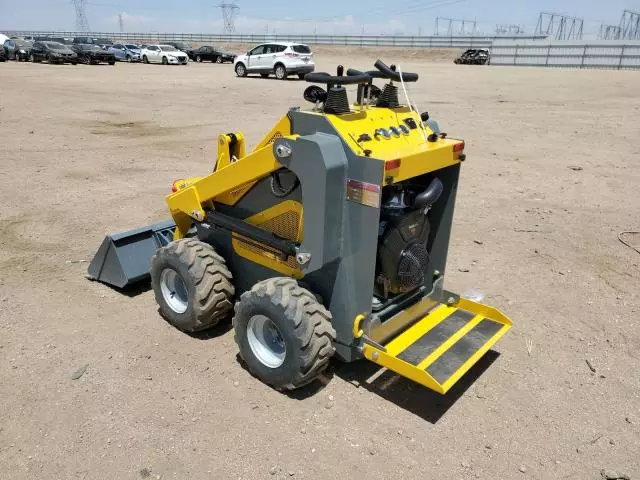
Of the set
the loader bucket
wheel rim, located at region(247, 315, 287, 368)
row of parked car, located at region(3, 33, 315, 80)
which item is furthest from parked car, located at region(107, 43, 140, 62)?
wheel rim, located at region(247, 315, 287, 368)

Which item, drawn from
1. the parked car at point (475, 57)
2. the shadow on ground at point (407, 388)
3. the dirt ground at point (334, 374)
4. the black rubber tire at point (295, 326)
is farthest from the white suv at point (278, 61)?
the black rubber tire at point (295, 326)

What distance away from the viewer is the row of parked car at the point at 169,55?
84.7ft

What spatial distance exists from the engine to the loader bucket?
2.29 m

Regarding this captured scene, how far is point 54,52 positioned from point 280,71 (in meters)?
14.8

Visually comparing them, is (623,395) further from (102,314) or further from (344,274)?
(102,314)

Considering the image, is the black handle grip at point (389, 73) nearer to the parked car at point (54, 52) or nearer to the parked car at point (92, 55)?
the parked car at point (92, 55)

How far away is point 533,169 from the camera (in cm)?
945

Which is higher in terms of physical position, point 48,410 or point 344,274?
point 344,274

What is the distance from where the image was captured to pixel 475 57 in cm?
3897

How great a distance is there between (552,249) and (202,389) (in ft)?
14.1

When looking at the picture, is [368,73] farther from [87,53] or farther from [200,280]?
[87,53]

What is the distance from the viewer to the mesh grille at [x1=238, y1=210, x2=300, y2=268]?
3722 mm

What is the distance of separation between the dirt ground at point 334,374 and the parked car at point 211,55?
31407mm

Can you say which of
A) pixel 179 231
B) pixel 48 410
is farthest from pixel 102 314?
pixel 48 410
